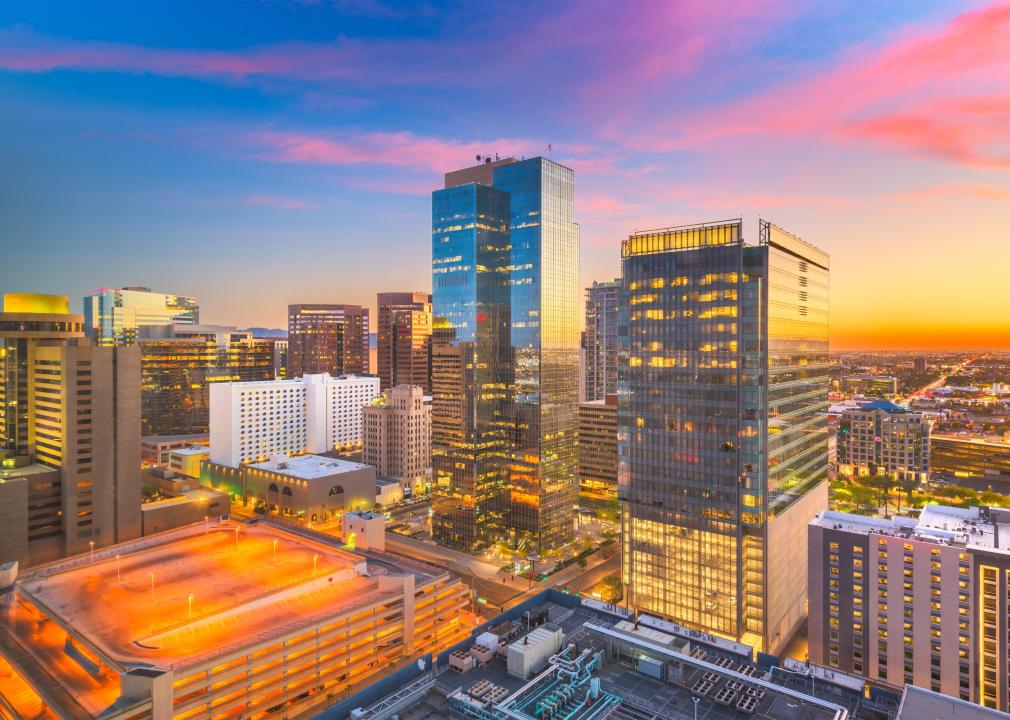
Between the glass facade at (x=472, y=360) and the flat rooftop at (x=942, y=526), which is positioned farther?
the glass facade at (x=472, y=360)

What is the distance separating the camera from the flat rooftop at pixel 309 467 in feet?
536

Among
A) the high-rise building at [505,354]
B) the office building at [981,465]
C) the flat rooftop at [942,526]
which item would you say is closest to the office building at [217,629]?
the high-rise building at [505,354]

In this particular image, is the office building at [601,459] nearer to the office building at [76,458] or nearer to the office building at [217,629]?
the office building at [217,629]

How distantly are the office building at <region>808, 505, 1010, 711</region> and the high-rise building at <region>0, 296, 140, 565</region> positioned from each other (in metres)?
Result: 140

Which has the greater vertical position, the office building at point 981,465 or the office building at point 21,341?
the office building at point 21,341

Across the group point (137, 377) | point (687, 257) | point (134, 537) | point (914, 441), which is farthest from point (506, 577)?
point (914, 441)

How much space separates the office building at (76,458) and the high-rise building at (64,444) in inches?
7.4

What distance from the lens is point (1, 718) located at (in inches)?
2822

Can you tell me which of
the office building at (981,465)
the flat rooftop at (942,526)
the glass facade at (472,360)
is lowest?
the office building at (981,465)

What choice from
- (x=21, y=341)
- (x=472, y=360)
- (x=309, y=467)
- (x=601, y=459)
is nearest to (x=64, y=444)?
(x=21, y=341)

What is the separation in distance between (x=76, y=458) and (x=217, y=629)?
254 ft

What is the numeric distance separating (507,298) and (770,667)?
9968cm

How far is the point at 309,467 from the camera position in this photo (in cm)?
17138

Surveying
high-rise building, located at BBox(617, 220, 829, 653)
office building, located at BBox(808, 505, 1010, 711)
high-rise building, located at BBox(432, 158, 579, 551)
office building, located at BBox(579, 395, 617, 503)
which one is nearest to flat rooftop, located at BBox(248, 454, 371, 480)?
high-rise building, located at BBox(432, 158, 579, 551)
